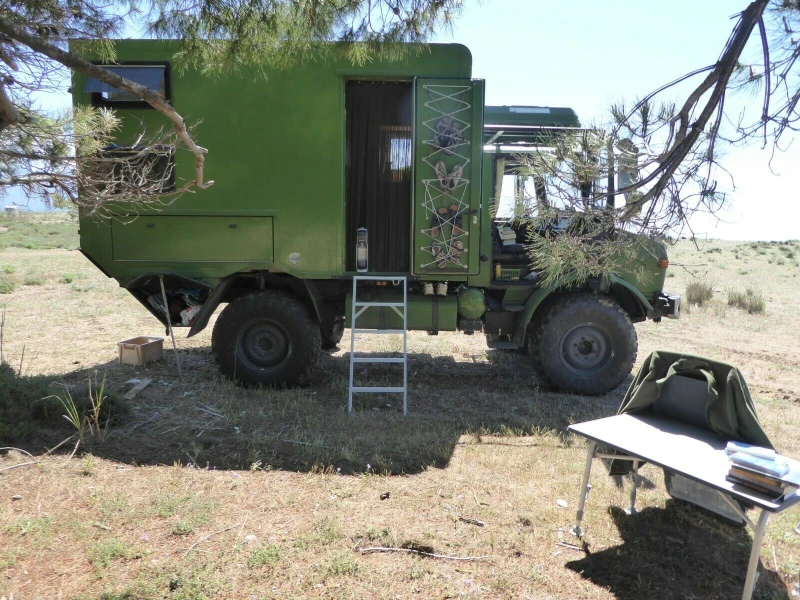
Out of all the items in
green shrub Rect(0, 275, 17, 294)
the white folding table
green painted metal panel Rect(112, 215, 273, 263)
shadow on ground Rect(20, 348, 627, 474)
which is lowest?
Result: shadow on ground Rect(20, 348, 627, 474)

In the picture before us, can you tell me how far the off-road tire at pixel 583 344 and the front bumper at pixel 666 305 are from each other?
1.32 feet

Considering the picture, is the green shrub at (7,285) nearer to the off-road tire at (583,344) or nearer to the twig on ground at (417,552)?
the off-road tire at (583,344)

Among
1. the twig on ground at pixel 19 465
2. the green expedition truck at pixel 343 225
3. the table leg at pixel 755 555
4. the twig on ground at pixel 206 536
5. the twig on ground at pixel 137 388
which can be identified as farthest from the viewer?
the green expedition truck at pixel 343 225

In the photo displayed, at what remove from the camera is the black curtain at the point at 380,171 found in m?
6.20

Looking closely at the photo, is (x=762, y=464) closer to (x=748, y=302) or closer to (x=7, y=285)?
(x=748, y=302)

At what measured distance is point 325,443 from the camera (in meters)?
4.72

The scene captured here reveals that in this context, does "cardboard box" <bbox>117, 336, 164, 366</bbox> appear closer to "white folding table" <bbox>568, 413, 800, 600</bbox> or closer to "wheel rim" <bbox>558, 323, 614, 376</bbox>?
"wheel rim" <bbox>558, 323, 614, 376</bbox>

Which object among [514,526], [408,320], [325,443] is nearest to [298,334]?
[408,320]

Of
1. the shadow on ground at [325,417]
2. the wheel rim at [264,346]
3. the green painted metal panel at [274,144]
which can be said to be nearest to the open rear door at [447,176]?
the green painted metal panel at [274,144]

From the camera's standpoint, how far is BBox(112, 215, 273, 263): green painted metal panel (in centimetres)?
607

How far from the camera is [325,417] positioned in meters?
5.36

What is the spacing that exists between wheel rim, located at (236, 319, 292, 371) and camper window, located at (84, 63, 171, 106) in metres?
2.49

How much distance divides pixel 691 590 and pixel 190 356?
6.27 meters

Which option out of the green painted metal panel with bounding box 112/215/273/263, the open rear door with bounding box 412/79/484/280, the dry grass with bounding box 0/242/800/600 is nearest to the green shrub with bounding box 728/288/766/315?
the dry grass with bounding box 0/242/800/600
